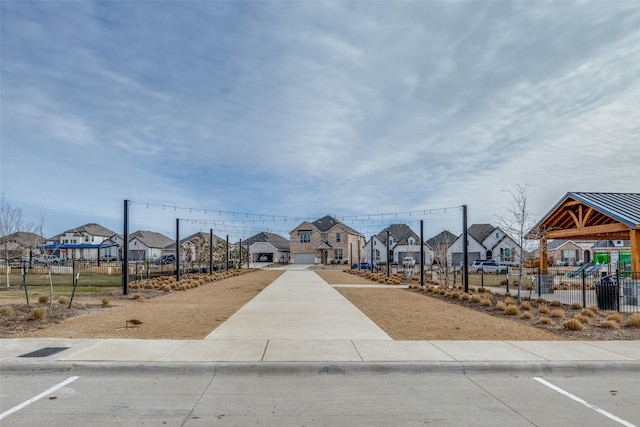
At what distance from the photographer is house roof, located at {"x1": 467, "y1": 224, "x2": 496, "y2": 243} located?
72.8 metres

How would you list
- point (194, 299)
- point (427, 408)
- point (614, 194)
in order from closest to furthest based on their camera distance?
point (427, 408) < point (194, 299) < point (614, 194)

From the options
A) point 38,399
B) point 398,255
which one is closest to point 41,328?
point 38,399

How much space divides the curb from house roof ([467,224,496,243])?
67.5 m

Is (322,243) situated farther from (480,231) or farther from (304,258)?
(480,231)

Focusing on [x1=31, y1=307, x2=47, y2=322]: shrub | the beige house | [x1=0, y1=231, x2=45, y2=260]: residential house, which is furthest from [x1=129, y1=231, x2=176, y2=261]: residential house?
[x1=31, y1=307, x2=47, y2=322]: shrub

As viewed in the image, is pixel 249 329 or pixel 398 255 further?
pixel 398 255

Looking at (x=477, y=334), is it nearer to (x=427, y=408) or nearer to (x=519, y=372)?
(x=519, y=372)

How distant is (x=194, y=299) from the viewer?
63.9 feet

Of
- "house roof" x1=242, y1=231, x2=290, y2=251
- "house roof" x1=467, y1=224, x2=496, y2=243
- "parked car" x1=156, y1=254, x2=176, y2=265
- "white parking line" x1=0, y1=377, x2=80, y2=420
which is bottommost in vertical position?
"parked car" x1=156, y1=254, x2=176, y2=265

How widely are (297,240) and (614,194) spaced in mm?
61557

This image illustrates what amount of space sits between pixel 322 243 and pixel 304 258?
4767 mm

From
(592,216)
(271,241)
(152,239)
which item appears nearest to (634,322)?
(592,216)

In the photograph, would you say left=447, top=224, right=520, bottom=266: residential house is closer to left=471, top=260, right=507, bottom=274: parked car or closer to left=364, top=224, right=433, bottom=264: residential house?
left=364, top=224, right=433, bottom=264: residential house

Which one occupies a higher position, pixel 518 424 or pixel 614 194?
pixel 614 194
